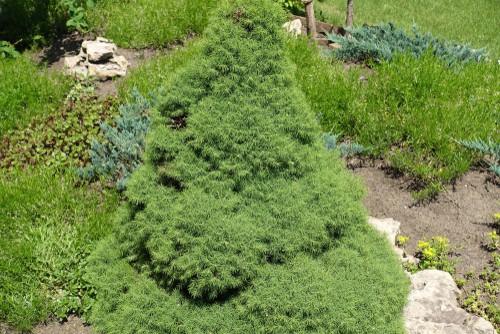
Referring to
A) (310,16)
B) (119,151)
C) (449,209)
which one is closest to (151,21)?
(310,16)

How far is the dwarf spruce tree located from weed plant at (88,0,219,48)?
4518 millimetres

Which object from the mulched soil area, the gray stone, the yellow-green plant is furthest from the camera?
the gray stone

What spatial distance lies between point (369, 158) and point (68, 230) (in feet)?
10.5

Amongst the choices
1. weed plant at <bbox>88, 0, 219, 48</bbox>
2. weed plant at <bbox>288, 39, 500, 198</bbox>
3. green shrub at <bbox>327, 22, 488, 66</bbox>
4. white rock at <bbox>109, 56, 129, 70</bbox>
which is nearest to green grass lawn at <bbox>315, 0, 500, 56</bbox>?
green shrub at <bbox>327, 22, 488, 66</bbox>

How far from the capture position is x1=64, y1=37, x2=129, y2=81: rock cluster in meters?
6.82

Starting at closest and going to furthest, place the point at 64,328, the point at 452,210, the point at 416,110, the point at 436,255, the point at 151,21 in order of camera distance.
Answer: the point at 64,328, the point at 436,255, the point at 452,210, the point at 416,110, the point at 151,21

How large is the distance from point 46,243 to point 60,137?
1.82 m

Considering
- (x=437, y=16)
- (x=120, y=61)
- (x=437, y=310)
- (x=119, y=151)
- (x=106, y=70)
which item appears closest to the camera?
(x=437, y=310)

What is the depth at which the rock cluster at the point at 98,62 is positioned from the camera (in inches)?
269

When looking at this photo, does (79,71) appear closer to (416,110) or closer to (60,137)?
(60,137)

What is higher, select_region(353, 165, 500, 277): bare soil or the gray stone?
the gray stone

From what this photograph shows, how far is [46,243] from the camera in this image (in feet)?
13.5

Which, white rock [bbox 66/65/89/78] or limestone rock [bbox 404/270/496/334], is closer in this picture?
limestone rock [bbox 404/270/496/334]

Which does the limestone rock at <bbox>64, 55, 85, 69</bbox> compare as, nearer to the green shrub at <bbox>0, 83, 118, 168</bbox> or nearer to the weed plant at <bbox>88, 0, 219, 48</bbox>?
the weed plant at <bbox>88, 0, 219, 48</bbox>
